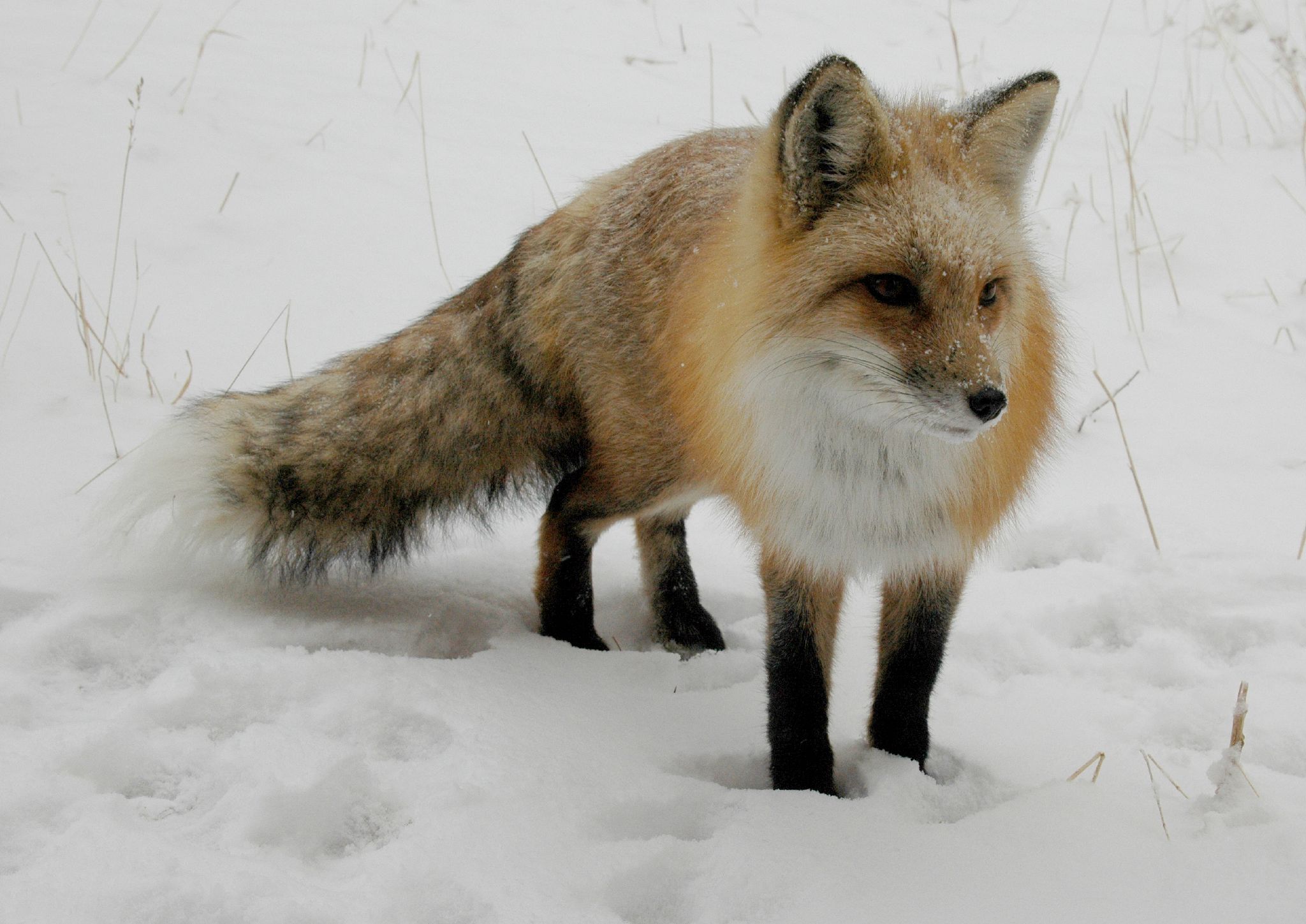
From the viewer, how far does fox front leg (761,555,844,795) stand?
7.42 feet

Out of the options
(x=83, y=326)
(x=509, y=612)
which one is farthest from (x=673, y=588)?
(x=83, y=326)

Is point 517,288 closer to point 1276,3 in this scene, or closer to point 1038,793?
point 1038,793

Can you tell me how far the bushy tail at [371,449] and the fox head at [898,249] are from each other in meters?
1.06

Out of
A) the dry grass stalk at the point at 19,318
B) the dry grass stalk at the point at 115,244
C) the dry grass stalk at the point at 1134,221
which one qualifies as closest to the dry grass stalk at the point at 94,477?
the dry grass stalk at the point at 115,244

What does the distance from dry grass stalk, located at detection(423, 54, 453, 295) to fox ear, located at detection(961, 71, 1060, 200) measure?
2.71m

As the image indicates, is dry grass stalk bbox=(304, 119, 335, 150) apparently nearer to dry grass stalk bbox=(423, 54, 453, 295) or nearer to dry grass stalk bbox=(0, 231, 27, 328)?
dry grass stalk bbox=(423, 54, 453, 295)

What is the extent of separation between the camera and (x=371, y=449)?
8.96ft

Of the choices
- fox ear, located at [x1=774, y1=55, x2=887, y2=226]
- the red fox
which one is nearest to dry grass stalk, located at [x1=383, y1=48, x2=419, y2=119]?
the red fox

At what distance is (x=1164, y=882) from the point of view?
186cm

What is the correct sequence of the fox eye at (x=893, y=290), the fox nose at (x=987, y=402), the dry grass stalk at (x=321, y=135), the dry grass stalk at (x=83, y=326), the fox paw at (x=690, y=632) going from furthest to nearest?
the dry grass stalk at (x=321, y=135)
the dry grass stalk at (x=83, y=326)
the fox paw at (x=690, y=632)
the fox eye at (x=893, y=290)
the fox nose at (x=987, y=402)

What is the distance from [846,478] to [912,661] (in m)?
0.57

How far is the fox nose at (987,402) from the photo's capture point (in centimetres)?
169

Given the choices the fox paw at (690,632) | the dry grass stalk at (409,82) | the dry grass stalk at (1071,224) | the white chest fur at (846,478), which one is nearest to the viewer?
the white chest fur at (846,478)

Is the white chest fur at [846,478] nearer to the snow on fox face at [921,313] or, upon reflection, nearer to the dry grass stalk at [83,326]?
the snow on fox face at [921,313]
